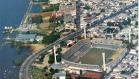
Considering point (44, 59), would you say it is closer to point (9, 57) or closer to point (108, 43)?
point (9, 57)

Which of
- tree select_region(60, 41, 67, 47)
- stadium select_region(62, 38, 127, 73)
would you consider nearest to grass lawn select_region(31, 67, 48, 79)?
stadium select_region(62, 38, 127, 73)

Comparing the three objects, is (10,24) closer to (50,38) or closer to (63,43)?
(50,38)

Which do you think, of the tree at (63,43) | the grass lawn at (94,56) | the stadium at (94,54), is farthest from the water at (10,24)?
the grass lawn at (94,56)

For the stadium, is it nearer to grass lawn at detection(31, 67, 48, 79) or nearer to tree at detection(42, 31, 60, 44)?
grass lawn at detection(31, 67, 48, 79)

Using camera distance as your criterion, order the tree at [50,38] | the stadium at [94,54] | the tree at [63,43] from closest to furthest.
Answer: the stadium at [94,54] → the tree at [63,43] → the tree at [50,38]

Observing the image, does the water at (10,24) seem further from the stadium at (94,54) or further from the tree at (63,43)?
the stadium at (94,54)

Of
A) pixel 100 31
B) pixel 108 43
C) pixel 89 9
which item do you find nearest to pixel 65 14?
pixel 89 9

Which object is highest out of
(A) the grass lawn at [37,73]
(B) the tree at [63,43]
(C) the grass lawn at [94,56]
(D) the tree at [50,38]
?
(D) the tree at [50,38]

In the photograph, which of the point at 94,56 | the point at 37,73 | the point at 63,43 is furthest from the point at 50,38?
the point at 37,73
